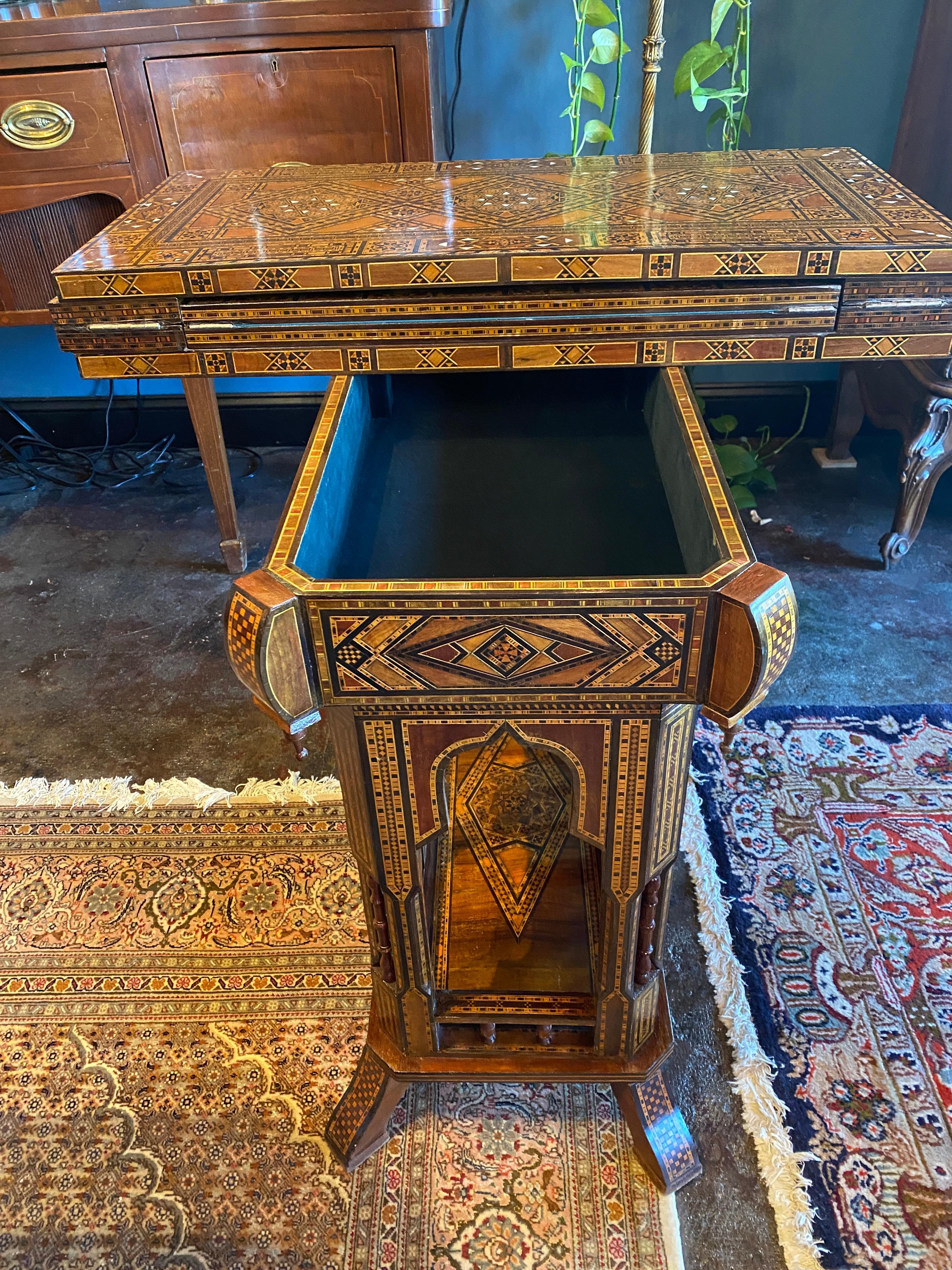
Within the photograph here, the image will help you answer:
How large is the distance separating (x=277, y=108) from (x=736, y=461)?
4.07 ft

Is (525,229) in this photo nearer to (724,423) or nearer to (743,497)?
(743,497)

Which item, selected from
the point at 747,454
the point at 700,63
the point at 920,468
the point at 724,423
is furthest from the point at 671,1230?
the point at 700,63

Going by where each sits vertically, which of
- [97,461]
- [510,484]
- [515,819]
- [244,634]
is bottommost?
[97,461]

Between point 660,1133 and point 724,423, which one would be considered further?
point 724,423

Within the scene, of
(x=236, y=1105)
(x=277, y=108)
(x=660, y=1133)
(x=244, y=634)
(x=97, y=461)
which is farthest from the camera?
(x=97, y=461)

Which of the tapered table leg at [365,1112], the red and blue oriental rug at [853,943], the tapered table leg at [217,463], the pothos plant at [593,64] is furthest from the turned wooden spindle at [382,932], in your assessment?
the pothos plant at [593,64]

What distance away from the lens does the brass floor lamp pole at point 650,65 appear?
1718mm

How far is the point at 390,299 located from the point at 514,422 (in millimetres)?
255

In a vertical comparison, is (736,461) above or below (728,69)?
below

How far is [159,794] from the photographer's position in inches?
63.3

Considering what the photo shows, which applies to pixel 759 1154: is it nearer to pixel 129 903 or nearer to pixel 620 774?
pixel 620 774

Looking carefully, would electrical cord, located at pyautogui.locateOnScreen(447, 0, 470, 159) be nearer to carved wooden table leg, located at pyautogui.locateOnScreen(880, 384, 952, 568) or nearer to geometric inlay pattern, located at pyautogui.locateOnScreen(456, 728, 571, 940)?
carved wooden table leg, located at pyautogui.locateOnScreen(880, 384, 952, 568)

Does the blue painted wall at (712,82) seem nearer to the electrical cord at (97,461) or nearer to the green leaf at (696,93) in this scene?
the green leaf at (696,93)

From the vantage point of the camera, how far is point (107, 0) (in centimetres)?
213
